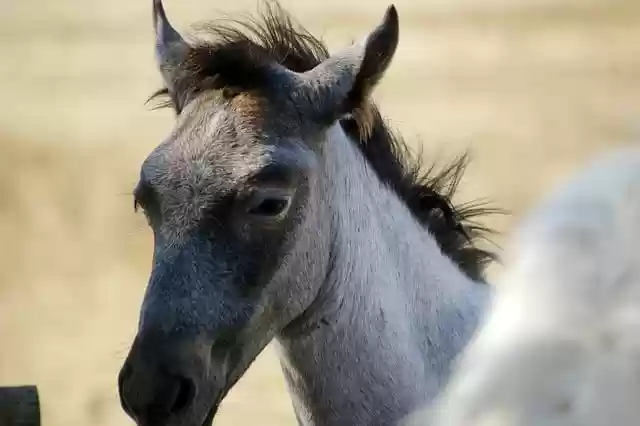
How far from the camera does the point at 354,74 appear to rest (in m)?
1.04

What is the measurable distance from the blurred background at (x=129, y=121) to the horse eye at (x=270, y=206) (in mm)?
1751

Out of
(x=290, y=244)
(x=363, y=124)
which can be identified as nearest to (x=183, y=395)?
(x=290, y=244)

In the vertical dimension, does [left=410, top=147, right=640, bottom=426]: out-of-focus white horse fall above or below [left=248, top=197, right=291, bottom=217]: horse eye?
above

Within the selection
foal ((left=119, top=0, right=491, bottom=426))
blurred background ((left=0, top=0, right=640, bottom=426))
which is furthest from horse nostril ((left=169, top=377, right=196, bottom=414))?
blurred background ((left=0, top=0, right=640, bottom=426))

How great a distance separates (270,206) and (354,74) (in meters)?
0.19

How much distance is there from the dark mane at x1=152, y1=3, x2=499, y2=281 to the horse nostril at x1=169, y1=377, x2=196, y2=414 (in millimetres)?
339

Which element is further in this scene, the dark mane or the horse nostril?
the dark mane

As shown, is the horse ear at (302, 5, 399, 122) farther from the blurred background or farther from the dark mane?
the blurred background

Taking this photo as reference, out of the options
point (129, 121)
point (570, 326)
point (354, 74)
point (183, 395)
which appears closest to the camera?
point (570, 326)

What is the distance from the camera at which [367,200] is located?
3.60 ft

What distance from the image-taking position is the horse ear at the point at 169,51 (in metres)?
1.10

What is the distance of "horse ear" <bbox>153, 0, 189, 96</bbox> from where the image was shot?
3.62 ft

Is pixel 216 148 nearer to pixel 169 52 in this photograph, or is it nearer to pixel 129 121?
pixel 169 52

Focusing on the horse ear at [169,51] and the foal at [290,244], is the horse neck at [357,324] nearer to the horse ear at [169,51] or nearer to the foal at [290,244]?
the foal at [290,244]
